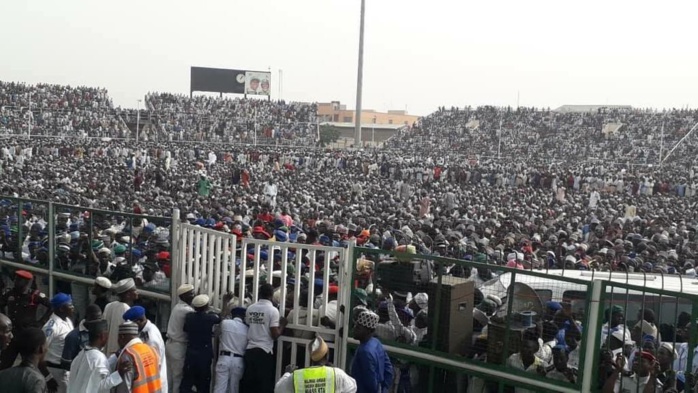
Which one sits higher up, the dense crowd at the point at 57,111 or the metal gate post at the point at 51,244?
the dense crowd at the point at 57,111

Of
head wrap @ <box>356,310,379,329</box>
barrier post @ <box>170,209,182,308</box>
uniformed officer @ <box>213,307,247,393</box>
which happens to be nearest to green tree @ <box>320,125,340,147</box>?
barrier post @ <box>170,209,182,308</box>

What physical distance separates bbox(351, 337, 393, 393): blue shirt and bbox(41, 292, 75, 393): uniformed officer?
2192 mm

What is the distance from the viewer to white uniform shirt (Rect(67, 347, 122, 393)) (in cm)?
445

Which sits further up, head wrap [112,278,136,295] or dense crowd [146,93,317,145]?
dense crowd [146,93,317,145]

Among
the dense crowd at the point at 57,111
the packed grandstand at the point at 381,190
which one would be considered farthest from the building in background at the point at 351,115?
the dense crowd at the point at 57,111

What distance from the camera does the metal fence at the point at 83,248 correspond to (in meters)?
6.98

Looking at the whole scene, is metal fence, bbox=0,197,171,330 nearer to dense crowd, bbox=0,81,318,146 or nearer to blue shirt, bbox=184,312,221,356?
blue shirt, bbox=184,312,221,356

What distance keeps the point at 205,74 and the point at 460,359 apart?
182ft

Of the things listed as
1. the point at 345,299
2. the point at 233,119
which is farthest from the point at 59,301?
the point at 233,119

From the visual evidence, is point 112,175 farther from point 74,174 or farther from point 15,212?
point 15,212

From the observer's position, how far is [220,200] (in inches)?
649

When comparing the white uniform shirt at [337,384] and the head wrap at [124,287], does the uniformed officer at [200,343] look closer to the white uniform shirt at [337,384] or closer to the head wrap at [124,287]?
the head wrap at [124,287]

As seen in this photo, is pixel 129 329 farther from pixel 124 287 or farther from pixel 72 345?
pixel 124 287

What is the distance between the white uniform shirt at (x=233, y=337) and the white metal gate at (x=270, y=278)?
28 centimetres
